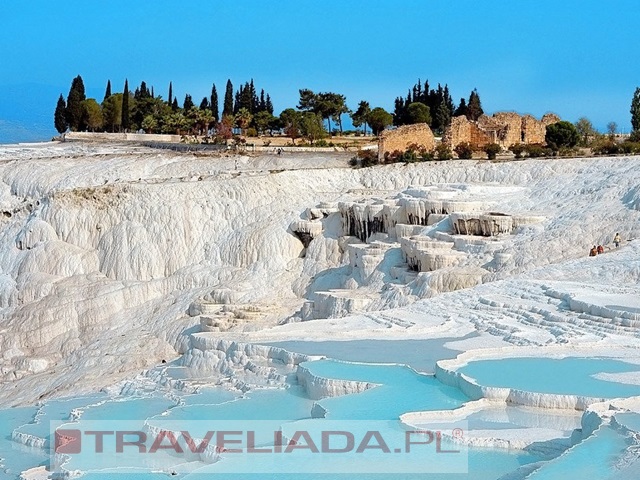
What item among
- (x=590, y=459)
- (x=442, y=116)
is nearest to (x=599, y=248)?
(x=590, y=459)

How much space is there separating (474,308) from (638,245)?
471 cm

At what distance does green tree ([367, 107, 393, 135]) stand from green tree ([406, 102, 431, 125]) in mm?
899

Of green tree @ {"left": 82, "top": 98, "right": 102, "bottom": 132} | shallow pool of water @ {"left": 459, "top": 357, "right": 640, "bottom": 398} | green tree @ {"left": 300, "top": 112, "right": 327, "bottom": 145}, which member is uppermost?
green tree @ {"left": 82, "top": 98, "right": 102, "bottom": 132}

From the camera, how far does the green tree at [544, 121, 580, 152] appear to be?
3375 cm

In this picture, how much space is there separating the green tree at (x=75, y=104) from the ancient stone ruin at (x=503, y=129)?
22431mm

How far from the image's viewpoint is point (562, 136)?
33.9 metres

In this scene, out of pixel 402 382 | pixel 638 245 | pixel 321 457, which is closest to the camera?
pixel 321 457

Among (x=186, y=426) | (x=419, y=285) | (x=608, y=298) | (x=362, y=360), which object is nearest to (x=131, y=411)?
(x=186, y=426)

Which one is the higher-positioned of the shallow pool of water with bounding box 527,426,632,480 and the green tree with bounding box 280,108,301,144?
the green tree with bounding box 280,108,301,144

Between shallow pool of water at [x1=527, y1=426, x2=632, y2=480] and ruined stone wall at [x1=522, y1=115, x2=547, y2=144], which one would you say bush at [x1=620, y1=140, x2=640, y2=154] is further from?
shallow pool of water at [x1=527, y1=426, x2=632, y2=480]

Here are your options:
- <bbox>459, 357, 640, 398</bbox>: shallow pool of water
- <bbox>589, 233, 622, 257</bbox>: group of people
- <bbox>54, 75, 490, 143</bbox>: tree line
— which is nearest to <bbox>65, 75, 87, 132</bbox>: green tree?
<bbox>54, 75, 490, 143</bbox>: tree line

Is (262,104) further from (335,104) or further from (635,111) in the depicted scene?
(635,111)

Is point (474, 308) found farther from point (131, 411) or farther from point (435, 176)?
point (435, 176)

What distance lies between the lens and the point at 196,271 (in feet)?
83.6
